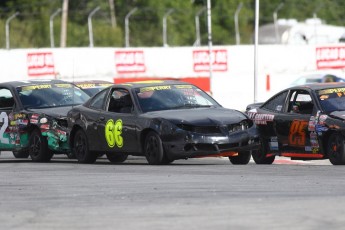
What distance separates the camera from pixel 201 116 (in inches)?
675

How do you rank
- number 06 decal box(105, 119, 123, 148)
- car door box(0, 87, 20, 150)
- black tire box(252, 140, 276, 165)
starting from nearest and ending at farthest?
number 06 decal box(105, 119, 123, 148) → black tire box(252, 140, 276, 165) → car door box(0, 87, 20, 150)

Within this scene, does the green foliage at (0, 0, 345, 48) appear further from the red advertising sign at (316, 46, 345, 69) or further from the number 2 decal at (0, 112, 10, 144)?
the number 2 decal at (0, 112, 10, 144)

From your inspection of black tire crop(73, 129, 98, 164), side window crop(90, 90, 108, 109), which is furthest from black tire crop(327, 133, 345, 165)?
black tire crop(73, 129, 98, 164)

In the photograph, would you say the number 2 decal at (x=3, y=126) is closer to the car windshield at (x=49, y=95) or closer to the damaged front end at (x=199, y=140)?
the car windshield at (x=49, y=95)

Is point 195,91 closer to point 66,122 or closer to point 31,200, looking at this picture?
point 66,122

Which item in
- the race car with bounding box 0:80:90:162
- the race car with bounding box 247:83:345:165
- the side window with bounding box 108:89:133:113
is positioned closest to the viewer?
the race car with bounding box 247:83:345:165

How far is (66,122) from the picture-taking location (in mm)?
19688

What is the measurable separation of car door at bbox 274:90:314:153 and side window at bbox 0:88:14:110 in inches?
184

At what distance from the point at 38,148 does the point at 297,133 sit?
4362 millimetres

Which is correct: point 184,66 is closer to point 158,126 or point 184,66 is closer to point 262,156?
point 262,156

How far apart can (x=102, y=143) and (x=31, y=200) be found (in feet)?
20.9

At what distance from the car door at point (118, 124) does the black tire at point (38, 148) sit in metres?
1.55

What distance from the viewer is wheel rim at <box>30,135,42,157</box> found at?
1994 cm

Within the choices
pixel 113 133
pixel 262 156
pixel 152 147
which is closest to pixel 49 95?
pixel 113 133
